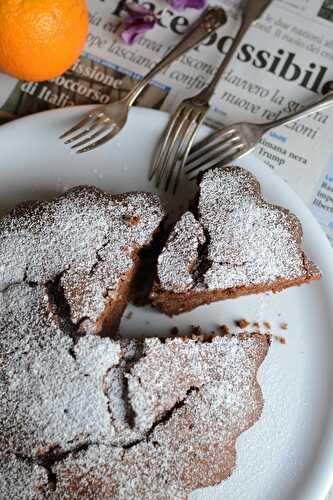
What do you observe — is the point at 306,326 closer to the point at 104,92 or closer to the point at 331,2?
the point at 104,92

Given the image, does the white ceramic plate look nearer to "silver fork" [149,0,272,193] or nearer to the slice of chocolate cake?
"silver fork" [149,0,272,193]

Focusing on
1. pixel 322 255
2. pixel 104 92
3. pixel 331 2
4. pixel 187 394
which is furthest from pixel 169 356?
pixel 331 2

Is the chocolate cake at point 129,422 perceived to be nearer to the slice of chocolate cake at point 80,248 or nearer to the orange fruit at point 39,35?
the slice of chocolate cake at point 80,248

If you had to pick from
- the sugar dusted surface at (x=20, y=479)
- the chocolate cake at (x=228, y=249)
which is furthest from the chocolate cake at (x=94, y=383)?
the chocolate cake at (x=228, y=249)

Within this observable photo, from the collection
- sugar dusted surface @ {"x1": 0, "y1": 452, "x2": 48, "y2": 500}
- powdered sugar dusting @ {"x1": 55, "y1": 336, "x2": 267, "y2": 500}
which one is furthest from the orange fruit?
sugar dusted surface @ {"x1": 0, "y1": 452, "x2": 48, "y2": 500}

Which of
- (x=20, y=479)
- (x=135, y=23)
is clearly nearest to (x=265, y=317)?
(x=20, y=479)
